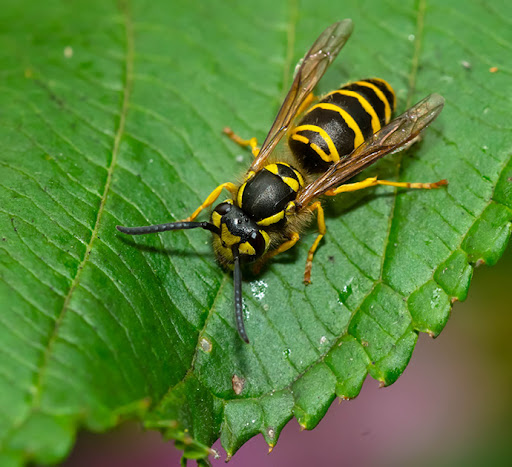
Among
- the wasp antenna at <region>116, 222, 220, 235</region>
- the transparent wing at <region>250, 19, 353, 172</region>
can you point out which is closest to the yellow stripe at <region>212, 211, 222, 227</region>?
the wasp antenna at <region>116, 222, 220, 235</region>

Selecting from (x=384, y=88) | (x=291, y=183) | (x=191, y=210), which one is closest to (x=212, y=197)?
(x=191, y=210)

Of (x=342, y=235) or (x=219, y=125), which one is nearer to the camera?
(x=342, y=235)

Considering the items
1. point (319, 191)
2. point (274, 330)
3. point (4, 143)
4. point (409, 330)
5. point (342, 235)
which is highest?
point (4, 143)

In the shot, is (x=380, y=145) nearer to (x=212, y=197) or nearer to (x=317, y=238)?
(x=317, y=238)

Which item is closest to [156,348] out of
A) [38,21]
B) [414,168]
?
[414,168]

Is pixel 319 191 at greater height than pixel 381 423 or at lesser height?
greater

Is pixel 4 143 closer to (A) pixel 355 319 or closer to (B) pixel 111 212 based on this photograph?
(B) pixel 111 212
